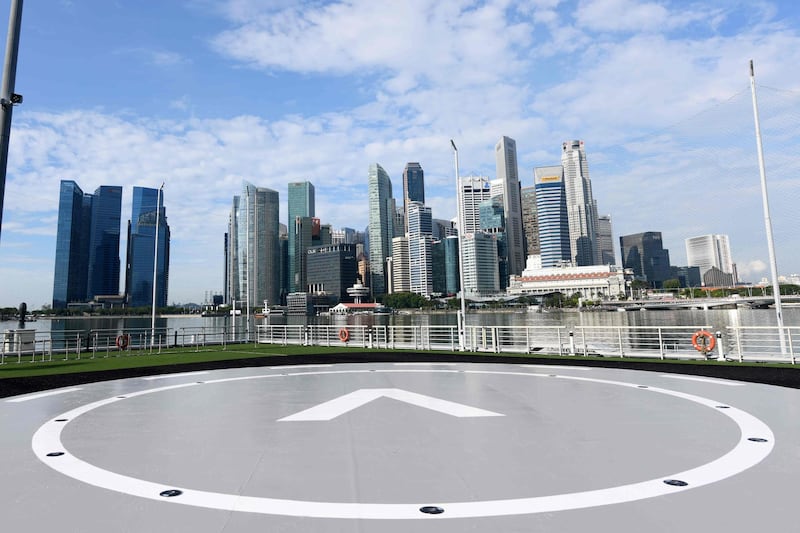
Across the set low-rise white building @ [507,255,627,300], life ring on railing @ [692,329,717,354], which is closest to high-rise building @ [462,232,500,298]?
low-rise white building @ [507,255,627,300]

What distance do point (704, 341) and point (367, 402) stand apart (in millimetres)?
12142

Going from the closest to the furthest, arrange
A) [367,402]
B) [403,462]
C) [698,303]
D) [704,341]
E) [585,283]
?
[403,462] < [367,402] < [704,341] < [698,303] < [585,283]

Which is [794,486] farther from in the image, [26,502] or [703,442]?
[26,502]

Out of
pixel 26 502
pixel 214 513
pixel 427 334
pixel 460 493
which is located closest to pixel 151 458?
pixel 26 502

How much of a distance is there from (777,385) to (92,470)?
36.6 feet

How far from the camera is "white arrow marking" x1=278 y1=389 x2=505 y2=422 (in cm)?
616

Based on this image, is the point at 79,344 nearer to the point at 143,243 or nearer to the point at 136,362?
the point at 136,362

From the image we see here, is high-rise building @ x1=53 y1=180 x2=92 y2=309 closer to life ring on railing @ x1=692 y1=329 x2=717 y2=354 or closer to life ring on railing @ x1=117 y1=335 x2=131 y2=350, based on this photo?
life ring on railing @ x1=117 y1=335 x2=131 y2=350

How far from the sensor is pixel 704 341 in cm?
1387

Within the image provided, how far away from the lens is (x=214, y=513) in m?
2.94

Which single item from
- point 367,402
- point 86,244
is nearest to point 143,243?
point 367,402

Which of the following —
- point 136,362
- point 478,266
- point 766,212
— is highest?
point 478,266

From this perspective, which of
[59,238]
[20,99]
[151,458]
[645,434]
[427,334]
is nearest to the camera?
[151,458]

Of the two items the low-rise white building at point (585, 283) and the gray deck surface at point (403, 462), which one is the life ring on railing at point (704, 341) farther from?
the low-rise white building at point (585, 283)
